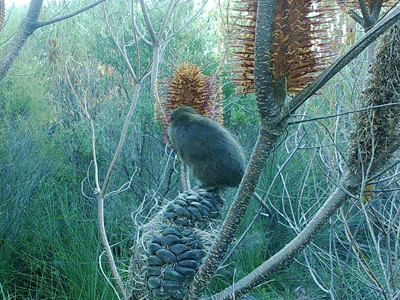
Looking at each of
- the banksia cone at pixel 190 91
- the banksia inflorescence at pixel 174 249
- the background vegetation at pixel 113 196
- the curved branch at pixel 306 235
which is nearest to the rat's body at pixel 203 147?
the banksia cone at pixel 190 91

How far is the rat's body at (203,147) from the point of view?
1.58 meters

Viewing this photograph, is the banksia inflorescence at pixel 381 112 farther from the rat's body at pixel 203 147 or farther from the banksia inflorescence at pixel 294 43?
the rat's body at pixel 203 147

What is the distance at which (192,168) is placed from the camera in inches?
64.7

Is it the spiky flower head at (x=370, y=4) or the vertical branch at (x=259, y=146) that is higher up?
the spiky flower head at (x=370, y=4)

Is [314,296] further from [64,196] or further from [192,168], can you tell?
[64,196]

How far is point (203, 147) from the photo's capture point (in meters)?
1.64

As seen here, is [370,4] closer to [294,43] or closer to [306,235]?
[294,43]

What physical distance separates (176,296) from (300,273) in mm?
2045

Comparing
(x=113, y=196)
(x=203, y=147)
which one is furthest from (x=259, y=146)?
(x=113, y=196)

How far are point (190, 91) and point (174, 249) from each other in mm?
666

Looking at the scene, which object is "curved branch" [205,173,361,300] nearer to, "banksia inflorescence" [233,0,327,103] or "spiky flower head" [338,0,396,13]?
"banksia inflorescence" [233,0,327,103]

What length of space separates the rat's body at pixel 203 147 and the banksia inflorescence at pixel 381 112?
620mm

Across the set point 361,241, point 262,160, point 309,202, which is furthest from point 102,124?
point 262,160

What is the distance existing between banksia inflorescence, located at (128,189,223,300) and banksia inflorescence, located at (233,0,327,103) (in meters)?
0.56
